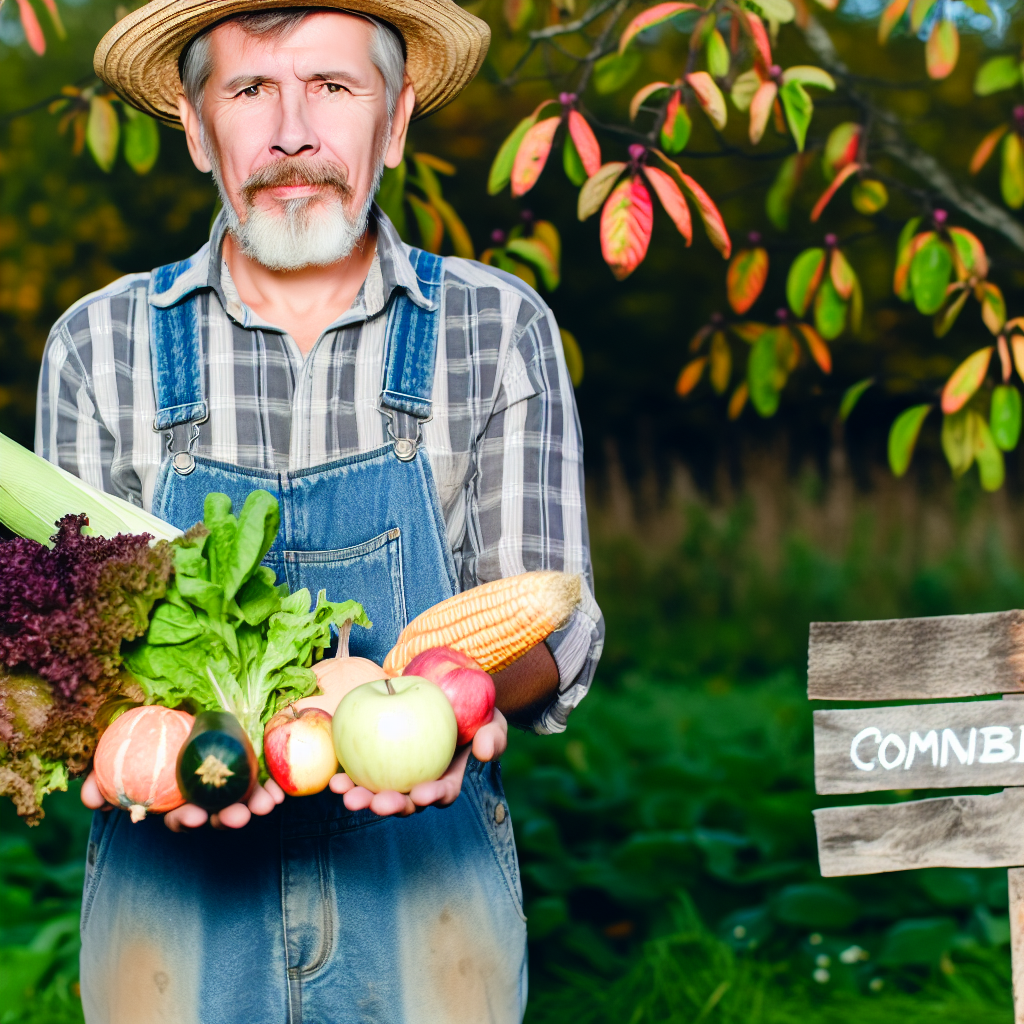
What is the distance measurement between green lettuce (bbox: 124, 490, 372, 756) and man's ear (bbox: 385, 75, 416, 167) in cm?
78

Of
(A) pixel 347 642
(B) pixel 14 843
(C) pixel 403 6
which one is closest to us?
(A) pixel 347 642

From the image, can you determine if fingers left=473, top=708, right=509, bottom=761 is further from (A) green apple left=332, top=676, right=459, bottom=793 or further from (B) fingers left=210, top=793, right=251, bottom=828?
(B) fingers left=210, top=793, right=251, bottom=828

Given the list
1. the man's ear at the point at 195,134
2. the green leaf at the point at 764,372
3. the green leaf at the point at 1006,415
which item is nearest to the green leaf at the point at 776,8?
the green leaf at the point at 764,372

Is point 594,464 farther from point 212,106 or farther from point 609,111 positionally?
point 212,106

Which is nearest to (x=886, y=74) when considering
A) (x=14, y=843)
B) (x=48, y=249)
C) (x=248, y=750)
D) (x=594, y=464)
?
(x=594, y=464)

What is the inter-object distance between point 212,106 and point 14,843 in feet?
9.59

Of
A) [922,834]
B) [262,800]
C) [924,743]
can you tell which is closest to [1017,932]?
[922,834]

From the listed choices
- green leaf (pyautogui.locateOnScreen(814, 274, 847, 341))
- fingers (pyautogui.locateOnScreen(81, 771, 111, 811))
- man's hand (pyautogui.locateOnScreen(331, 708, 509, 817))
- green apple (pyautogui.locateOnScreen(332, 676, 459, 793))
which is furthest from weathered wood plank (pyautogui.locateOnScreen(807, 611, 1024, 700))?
fingers (pyautogui.locateOnScreen(81, 771, 111, 811))

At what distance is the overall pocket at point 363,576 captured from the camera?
2068mm

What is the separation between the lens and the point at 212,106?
84.6 inches

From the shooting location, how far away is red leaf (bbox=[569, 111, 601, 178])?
98.2 inches

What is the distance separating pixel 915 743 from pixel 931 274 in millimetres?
989

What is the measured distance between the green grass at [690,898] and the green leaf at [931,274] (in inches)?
77.7

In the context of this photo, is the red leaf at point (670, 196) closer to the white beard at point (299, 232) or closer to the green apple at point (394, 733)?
the white beard at point (299, 232)
